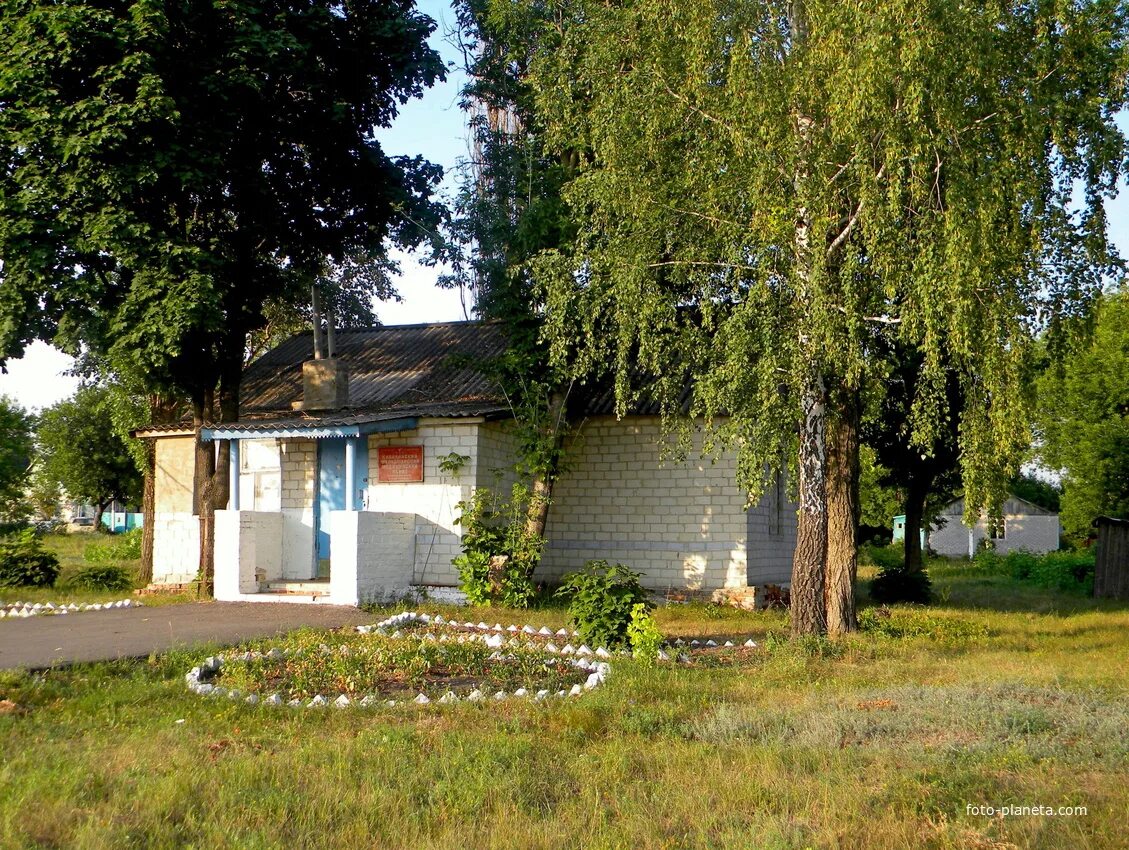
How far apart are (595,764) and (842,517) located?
8.22m

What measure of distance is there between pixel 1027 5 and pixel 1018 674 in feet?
24.6

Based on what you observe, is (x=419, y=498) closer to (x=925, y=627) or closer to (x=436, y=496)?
(x=436, y=496)

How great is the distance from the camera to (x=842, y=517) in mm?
14203

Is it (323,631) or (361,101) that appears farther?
(361,101)

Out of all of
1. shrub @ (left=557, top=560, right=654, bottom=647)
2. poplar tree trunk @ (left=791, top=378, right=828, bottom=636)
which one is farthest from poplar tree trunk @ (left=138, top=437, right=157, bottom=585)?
poplar tree trunk @ (left=791, top=378, right=828, bottom=636)

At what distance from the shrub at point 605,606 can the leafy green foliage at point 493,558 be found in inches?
178

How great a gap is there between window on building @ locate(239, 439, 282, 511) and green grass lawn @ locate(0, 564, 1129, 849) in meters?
8.56

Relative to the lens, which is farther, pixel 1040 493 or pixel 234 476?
pixel 1040 493

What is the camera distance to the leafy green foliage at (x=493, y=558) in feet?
53.6

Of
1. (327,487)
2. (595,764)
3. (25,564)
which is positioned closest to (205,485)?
(327,487)

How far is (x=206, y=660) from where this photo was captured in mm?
10305

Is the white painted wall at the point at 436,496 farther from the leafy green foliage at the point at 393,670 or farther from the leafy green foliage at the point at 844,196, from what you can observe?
the leafy green foliage at the point at 393,670

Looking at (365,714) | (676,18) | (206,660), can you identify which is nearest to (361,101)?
(676,18)

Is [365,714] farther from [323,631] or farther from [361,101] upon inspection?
[361,101]
